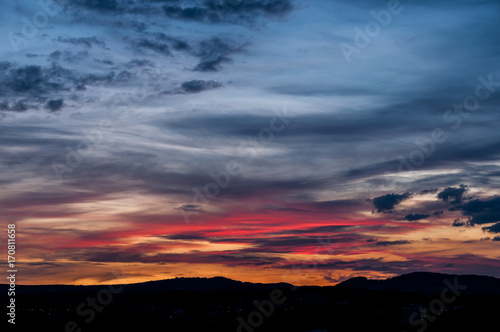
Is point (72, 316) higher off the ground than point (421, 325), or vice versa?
point (72, 316)

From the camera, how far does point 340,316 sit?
19288cm

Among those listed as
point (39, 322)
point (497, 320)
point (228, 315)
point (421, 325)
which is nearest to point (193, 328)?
point (228, 315)

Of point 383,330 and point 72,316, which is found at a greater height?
point 72,316

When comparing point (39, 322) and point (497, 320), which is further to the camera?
point (39, 322)

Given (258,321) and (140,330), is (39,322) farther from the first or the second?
(258,321)

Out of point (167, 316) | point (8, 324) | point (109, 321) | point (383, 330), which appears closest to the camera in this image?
point (383, 330)

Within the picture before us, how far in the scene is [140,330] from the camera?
163 metres

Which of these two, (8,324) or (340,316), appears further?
(340,316)

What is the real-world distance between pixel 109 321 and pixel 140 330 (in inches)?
1025

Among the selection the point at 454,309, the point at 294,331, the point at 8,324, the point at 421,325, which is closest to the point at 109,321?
the point at 8,324

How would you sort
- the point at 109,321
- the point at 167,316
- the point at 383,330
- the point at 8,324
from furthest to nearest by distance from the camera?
the point at 167,316 → the point at 109,321 → the point at 8,324 → the point at 383,330

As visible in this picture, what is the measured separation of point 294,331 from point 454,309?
7050 cm

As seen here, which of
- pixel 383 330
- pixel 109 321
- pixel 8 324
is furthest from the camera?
pixel 109 321

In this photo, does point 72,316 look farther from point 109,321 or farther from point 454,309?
point 454,309
